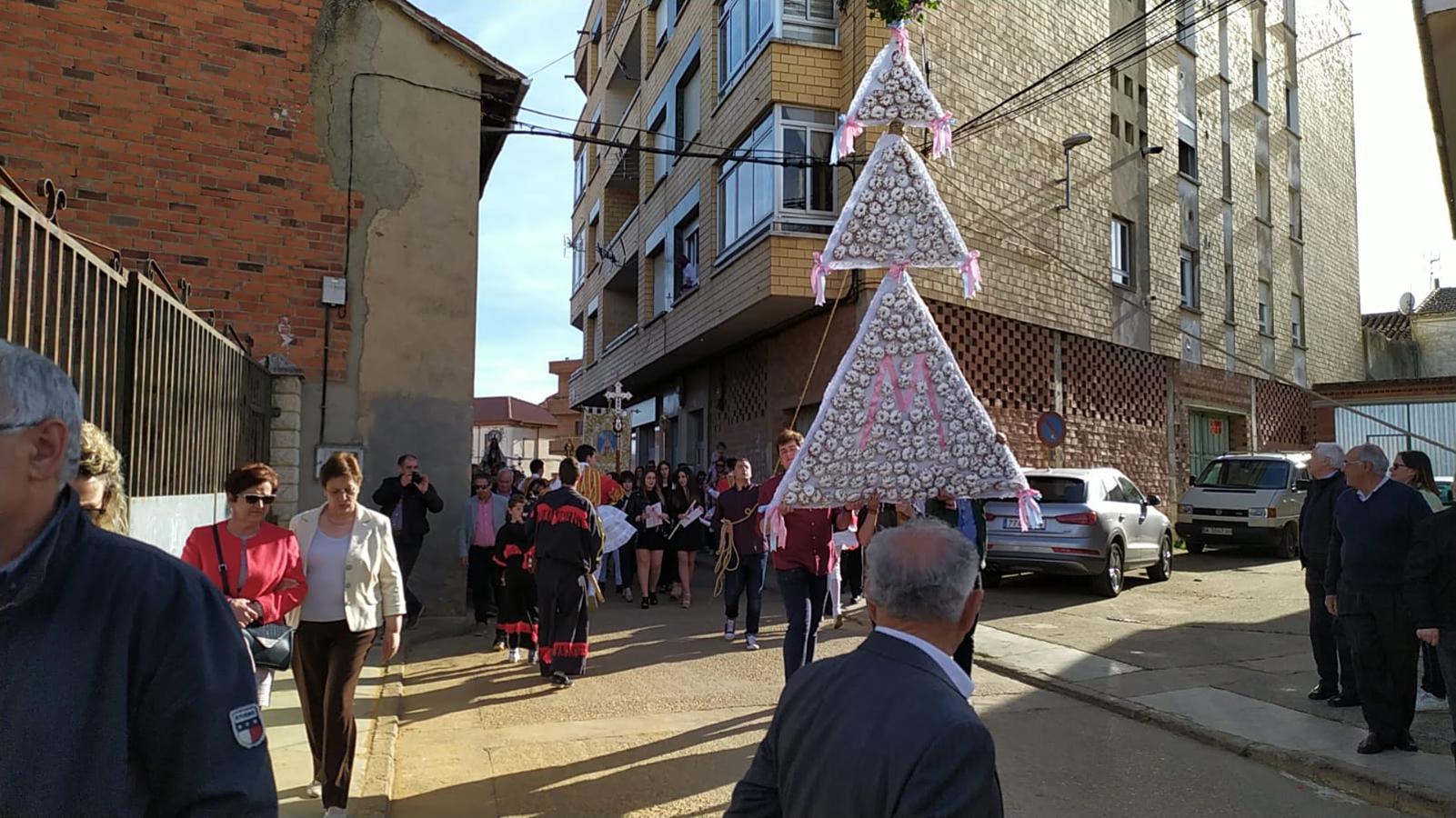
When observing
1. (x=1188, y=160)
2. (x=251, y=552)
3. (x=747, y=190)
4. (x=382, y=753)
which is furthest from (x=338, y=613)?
(x=1188, y=160)

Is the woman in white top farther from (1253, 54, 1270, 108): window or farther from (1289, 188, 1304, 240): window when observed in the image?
(1289, 188, 1304, 240): window

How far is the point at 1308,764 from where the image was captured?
19.5 feet

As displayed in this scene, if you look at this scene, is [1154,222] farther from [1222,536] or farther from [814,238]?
[814,238]

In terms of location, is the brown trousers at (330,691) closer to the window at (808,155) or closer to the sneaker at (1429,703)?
the sneaker at (1429,703)

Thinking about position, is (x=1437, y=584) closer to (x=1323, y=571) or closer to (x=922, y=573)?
(x=1323, y=571)

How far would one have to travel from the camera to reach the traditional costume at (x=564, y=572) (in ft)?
26.8

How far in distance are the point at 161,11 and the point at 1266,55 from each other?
27.0 metres

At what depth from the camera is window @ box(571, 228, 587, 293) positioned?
32.6 metres

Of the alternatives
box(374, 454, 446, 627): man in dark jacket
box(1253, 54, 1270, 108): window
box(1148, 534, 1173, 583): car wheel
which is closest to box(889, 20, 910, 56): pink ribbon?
box(374, 454, 446, 627): man in dark jacket

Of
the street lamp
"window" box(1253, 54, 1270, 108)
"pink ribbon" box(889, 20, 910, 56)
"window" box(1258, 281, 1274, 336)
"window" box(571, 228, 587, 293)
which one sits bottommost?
"pink ribbon" box(889, 20, 910, 56)

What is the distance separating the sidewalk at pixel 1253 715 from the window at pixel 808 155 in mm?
8570

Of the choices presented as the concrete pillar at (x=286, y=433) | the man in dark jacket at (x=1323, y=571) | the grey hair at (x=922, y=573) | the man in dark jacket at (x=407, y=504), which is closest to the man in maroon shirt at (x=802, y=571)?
the man in dark jacket at (x=1323, y=571)

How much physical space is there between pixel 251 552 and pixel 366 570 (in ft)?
2.24

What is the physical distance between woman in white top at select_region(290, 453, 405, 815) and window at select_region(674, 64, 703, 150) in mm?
16685
